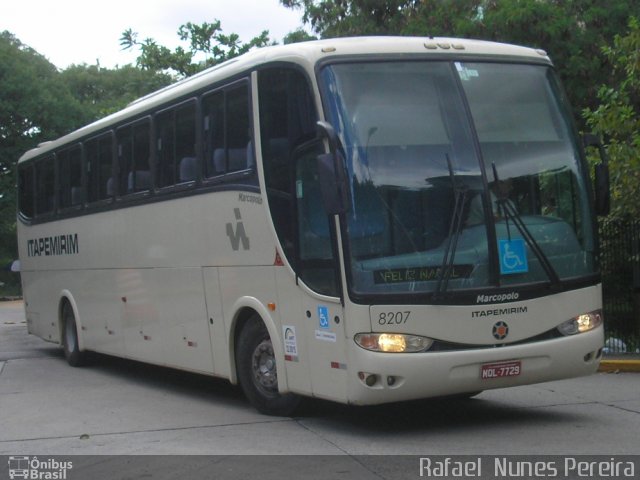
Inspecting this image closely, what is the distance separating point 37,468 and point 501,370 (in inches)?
→ 153

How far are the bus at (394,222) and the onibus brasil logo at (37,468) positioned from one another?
7.41 feet

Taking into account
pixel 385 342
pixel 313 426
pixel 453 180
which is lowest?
pixel 313 426

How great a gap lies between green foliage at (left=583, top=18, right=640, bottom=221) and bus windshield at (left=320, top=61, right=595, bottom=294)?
621 centimetres

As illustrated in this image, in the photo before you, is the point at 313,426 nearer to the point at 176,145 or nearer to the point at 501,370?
the point at 501,370

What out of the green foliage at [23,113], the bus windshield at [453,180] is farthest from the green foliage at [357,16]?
the bus windshield at [453,180]

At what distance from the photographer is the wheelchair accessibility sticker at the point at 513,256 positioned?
864 cm

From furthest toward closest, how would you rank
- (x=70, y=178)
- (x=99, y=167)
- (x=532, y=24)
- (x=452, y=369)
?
1. (x=532, y=24)
2. (x=70, y=178)
3. (x=99, y=167)
4. (x=452, y=369)

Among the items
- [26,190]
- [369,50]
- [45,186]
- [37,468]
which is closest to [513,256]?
[369,50]

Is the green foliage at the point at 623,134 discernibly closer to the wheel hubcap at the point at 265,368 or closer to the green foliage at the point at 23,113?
the wheel hubcap at the point at 265,368

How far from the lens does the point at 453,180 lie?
8.60 meters

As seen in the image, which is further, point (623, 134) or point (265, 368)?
point (623, 134)

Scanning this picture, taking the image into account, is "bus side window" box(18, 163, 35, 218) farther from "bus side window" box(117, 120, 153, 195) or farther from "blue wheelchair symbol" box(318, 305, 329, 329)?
"blue wheelchair symbol" box(318, 305, 329, 329)

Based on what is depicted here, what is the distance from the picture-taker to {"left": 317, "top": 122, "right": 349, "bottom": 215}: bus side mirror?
26.8ft

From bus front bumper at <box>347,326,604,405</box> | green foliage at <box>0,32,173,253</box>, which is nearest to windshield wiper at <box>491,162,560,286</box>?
bus front bumper at <box>347,326,604,405</box>
